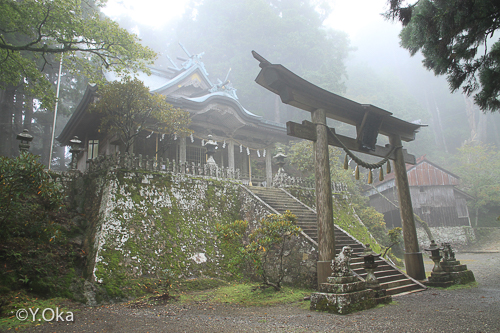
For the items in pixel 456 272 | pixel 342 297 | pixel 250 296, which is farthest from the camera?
pixel 456 272

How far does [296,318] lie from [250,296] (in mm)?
2348

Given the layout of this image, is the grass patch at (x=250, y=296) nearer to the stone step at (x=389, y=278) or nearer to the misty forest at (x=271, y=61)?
the stone step at (x=389, y=278)

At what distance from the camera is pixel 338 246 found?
8828mm

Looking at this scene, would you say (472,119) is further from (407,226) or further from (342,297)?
(342,297)

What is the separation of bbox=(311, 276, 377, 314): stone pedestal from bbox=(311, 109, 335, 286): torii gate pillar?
1.88ft

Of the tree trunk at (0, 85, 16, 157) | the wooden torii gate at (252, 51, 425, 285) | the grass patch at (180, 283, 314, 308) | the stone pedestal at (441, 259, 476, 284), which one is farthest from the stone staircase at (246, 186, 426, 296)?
the tree trunk at (0, 85, 16, 157)

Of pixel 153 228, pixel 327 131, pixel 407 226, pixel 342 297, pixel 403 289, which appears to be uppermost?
pixel 327 131

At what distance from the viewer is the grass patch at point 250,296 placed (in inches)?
258

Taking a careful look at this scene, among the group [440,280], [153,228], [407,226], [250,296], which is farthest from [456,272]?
[153,228]

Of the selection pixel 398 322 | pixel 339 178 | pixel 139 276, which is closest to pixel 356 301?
pixel 398 322

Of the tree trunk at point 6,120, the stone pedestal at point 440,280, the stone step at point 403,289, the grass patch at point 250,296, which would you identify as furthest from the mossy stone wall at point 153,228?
the tree trunk at point 6,120

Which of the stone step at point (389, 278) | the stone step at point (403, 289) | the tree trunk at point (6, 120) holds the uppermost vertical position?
the tree trunk at point (6, 120)

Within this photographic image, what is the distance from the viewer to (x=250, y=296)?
276 inches

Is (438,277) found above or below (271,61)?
below
